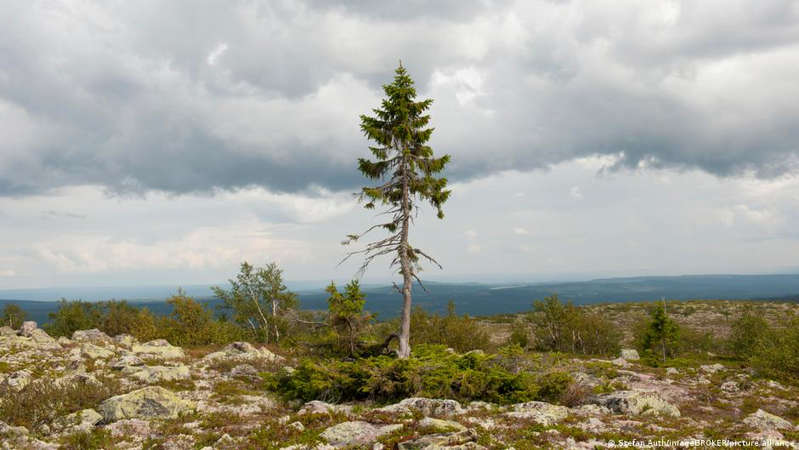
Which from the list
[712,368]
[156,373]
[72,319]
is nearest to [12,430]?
[156,373]

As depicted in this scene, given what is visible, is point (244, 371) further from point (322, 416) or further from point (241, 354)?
point (322, 416)

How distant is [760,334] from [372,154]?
2422 inches

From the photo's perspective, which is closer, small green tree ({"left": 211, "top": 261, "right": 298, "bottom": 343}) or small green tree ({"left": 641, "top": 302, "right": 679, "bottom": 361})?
small green tree ({"left": 641, "top": 302, "right": 679, "bottom": 361})

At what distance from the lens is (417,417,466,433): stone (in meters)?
14.1

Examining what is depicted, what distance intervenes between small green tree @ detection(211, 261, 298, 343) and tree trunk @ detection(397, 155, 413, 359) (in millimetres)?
38528

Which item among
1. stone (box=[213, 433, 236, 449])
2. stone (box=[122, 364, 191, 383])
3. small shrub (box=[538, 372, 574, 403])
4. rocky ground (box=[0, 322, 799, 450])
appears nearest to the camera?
stone (box=[213, 433, 236, 449])

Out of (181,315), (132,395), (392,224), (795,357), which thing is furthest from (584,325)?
(132,395)

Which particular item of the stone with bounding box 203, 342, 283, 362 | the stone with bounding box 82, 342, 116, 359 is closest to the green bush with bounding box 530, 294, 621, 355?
the stone with bounding box 203, 342, 283, 362

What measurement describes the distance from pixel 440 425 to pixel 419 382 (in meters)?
4.97

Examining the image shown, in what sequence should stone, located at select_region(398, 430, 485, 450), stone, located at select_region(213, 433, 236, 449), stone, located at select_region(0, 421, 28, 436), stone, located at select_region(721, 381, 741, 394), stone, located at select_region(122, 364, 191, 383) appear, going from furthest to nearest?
stone, located at select_region(721, 381, 741, 394), stone, located at select_region(122, 364, 191, 383), stone, located at select_region(0, 421, 28, 436), stone, located at select_region(213, 433, 236, 449), stone, located at select_region(398, 430, 485, 450)

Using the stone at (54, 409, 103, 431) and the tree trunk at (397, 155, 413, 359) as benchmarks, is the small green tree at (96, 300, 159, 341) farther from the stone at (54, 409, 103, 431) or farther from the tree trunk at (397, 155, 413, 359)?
the tree trunk at (397, 155, 413, 359)

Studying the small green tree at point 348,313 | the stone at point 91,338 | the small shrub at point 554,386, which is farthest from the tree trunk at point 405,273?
the stone at point 91,338

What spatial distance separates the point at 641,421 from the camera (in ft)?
53.2

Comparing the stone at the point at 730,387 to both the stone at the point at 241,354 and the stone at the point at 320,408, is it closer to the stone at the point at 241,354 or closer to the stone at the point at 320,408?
the stone at the point at 320,408
